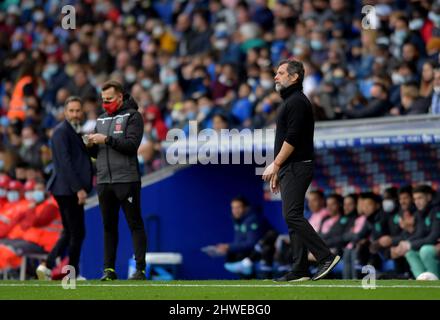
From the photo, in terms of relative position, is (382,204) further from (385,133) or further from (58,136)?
(58,136)

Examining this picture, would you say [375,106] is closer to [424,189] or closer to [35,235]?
[424,189]

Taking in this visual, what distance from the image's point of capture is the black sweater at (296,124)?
36.2 feet

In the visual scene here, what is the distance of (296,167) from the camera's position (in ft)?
36.6

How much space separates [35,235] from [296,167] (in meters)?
7.45

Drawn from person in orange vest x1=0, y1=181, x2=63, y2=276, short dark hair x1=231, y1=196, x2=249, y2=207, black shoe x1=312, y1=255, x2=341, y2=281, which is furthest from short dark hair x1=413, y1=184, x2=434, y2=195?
person in orange vest x1=0, y1=181, x2=63, y2=276

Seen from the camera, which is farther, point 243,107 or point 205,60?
point 205,60

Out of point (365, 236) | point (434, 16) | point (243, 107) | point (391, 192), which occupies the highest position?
point (434, 16)

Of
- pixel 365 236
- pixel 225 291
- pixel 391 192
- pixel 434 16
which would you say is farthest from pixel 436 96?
pixel 225 291

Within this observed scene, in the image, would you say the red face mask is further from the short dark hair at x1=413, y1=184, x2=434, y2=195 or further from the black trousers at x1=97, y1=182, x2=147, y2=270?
the short dark hair at x1=413, y1=184, x2=434, y2=195

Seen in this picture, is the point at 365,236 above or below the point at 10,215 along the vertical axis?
below

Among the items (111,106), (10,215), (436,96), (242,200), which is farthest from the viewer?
(10,215)

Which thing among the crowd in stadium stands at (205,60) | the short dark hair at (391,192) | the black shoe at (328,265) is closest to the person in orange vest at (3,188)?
the crowd in stadium stands at (205,60)

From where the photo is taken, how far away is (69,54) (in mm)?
25359
